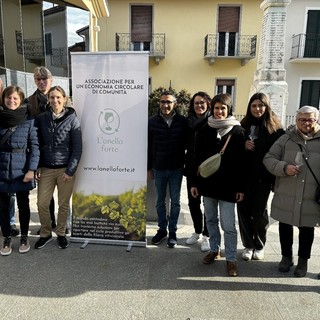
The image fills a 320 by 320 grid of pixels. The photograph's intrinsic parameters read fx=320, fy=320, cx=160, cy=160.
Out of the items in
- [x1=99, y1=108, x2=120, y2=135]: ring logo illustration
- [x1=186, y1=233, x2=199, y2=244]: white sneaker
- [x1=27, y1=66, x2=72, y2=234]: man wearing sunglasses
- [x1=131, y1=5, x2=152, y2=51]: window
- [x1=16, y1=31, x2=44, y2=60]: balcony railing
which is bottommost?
[x1=186, y1=233, x2=199, y2=244]: white sneaker

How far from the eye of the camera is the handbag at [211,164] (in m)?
3.04

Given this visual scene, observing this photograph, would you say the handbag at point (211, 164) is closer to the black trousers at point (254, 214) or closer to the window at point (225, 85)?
the black trousers at point (254, 214)

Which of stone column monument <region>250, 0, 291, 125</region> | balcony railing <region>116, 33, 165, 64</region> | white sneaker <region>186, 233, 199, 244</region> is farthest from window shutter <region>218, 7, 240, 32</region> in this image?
white sneaker <region>186, 233, 199, 244</region>

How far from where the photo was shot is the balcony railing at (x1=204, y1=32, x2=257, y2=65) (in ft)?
58.6

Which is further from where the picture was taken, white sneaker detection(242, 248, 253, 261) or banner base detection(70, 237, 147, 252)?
banner base detection(70, 237, 147, 252)

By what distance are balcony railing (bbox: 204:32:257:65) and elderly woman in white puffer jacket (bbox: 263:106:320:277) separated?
1577cm

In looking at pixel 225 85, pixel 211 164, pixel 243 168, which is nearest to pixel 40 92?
pixel 211 164

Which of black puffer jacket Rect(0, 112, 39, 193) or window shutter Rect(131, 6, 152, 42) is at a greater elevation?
window shutter Rect(131, 6, 152, 42)

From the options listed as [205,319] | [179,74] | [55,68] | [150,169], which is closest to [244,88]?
[179,74]

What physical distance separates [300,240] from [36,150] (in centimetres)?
294

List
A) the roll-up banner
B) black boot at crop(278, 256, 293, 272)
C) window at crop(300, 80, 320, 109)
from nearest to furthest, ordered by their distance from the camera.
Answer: black boot at crop(278, 256, 293, 272)
the roll-up banner
window at crop(300, 80, 320, 109)

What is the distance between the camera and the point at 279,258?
363cm

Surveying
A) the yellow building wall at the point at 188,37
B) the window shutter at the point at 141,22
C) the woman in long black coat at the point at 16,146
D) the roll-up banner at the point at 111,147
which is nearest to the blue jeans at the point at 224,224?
the roll-up banner at the point at 111,147

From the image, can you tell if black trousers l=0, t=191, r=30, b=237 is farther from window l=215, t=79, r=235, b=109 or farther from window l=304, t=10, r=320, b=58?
window l=304, t=10, r=320, b=58
